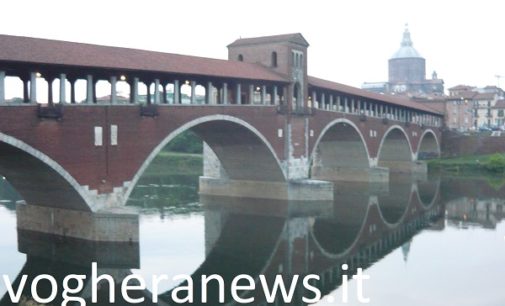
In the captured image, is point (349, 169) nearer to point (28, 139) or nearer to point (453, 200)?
point (453, 200)

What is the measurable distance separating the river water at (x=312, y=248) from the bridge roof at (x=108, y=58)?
773 centimetres

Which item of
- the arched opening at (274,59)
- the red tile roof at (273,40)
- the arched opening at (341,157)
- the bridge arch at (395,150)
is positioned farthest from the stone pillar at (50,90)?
the bridge arch at (395,150)

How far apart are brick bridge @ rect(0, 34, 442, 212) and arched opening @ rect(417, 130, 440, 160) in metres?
21.5

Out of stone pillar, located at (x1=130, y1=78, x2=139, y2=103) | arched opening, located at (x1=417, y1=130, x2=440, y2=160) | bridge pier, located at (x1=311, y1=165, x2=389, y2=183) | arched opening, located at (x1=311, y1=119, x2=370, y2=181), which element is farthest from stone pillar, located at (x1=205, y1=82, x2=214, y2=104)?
arched opening, located at (x1=417, y1=130, x2=440, y2=160)

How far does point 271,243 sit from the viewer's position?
3048 cm

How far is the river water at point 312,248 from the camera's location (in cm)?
2275

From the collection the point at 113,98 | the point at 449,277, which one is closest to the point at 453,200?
the point at 449,277

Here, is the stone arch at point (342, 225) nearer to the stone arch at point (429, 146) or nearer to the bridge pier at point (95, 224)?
the bridge pier at point (95, 224)

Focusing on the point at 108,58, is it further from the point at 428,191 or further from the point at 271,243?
the point at 428,191

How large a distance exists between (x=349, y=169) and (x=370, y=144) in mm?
2850

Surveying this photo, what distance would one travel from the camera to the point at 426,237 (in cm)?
3253

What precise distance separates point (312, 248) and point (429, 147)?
53233mm

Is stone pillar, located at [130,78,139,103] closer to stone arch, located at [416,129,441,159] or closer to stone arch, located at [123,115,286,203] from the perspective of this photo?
stone arch, located at [123,115,286,203]

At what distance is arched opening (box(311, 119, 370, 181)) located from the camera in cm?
5438
